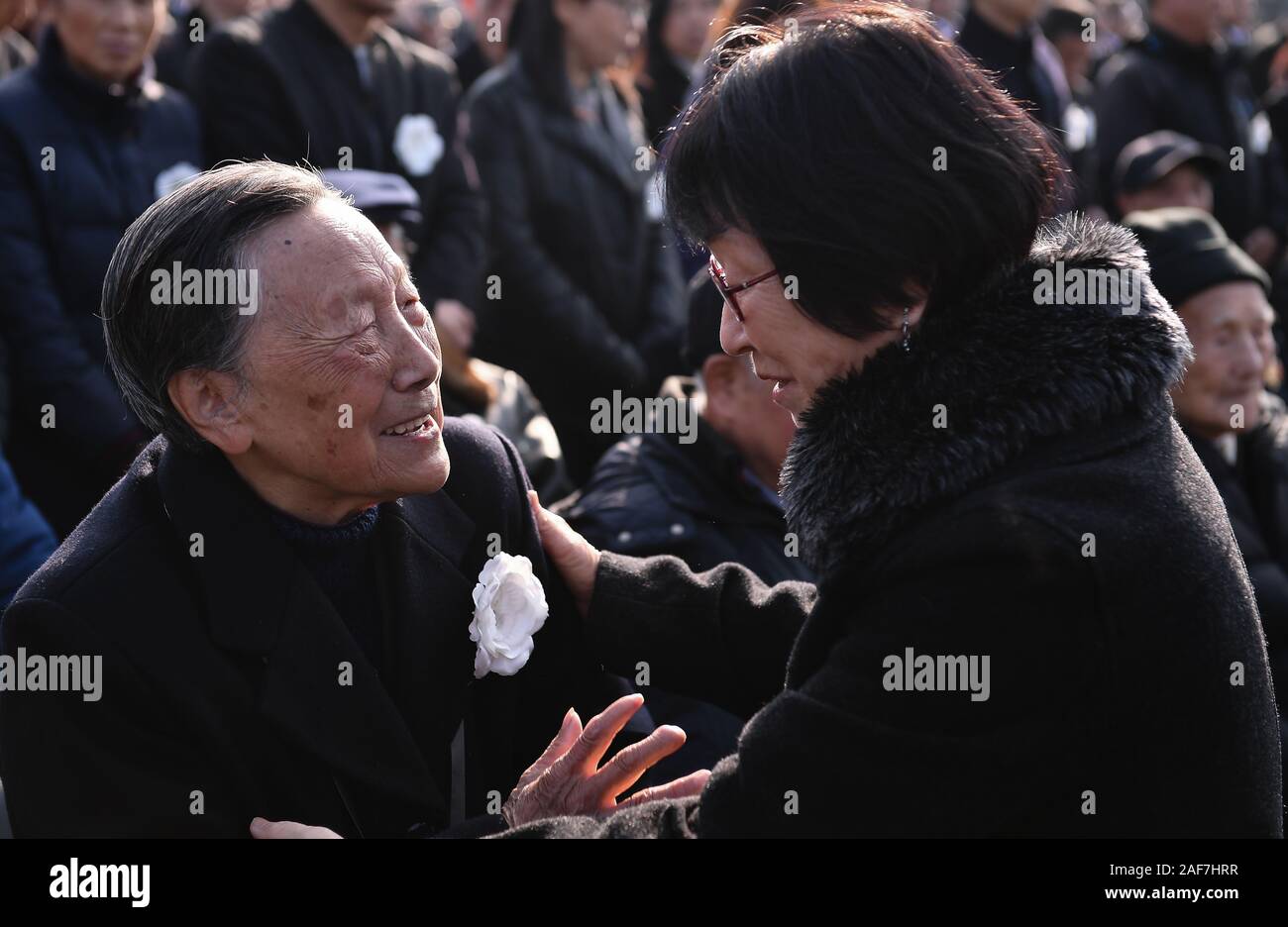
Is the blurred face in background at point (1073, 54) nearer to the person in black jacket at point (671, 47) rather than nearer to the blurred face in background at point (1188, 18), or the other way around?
the blurred face in background at point (1188, 18)

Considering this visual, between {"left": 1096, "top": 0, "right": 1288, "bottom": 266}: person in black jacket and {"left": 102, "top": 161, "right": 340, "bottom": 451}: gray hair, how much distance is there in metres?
5.39

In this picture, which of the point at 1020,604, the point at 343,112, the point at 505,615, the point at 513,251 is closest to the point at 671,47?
the point at 513,251

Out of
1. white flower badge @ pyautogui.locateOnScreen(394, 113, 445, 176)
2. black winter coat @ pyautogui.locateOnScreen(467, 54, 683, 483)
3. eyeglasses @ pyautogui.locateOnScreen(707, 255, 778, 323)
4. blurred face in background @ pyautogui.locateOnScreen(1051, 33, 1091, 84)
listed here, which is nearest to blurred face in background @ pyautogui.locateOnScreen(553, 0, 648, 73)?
black winter coat @ pyautogui.locateOnScreen(467, 54, 683, 483)

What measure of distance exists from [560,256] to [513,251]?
0.22m

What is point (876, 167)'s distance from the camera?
212cm

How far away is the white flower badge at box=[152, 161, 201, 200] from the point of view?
180 inches

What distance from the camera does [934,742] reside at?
1960 mm

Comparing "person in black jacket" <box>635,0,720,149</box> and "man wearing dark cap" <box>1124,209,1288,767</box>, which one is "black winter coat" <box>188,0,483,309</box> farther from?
"man wearing dark cap" <box>1124,209,1288,767</box>

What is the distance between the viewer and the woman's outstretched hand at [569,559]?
3003 millimetres

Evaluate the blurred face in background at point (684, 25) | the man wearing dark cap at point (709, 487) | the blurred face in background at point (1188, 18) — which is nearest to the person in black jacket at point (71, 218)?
the man wearing dark cap at point (709, 487)

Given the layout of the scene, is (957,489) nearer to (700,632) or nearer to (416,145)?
(700,632)

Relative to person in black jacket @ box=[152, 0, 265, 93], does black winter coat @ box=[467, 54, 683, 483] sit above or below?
below
